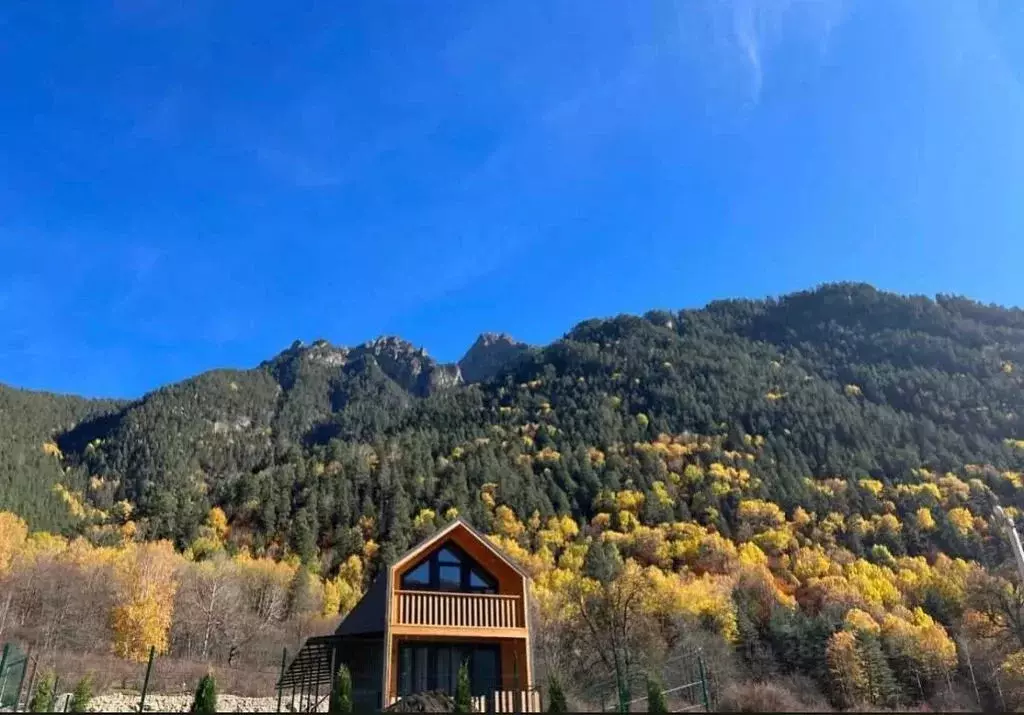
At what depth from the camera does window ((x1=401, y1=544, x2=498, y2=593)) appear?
23.5 meters

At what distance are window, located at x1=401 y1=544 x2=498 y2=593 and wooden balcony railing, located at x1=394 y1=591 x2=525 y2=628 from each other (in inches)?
48.6

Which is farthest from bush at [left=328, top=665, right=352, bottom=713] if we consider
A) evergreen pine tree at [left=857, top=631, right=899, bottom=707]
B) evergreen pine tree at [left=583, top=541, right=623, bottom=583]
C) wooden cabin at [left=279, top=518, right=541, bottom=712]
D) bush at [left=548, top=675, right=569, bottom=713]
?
evergreen pine tree at [left=583, top=541, right=623, bottom=583]

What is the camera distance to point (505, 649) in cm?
2330

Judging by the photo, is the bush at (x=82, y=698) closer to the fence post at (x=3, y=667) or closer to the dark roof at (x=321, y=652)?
the fence post at (x=3, y=667)

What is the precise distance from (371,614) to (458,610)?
9.04 ft

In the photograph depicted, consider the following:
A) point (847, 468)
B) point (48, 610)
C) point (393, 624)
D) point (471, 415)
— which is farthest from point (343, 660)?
point (471, 415)

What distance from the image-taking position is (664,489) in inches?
4889

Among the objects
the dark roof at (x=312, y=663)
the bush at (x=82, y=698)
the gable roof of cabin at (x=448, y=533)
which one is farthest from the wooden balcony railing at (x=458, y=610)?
the bush at (x=82, y=698)

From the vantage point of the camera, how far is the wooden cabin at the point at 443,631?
850 inches

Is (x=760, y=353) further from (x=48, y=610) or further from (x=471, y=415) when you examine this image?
(x=48, y=610)

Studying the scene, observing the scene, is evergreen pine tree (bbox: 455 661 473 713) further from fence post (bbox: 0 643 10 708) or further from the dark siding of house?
fence post (bbox: 0 643 10 708)

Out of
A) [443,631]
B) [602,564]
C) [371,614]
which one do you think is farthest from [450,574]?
[602,564]

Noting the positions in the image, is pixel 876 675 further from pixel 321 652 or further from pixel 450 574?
pixel 321 652

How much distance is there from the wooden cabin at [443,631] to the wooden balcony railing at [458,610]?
29 mm
